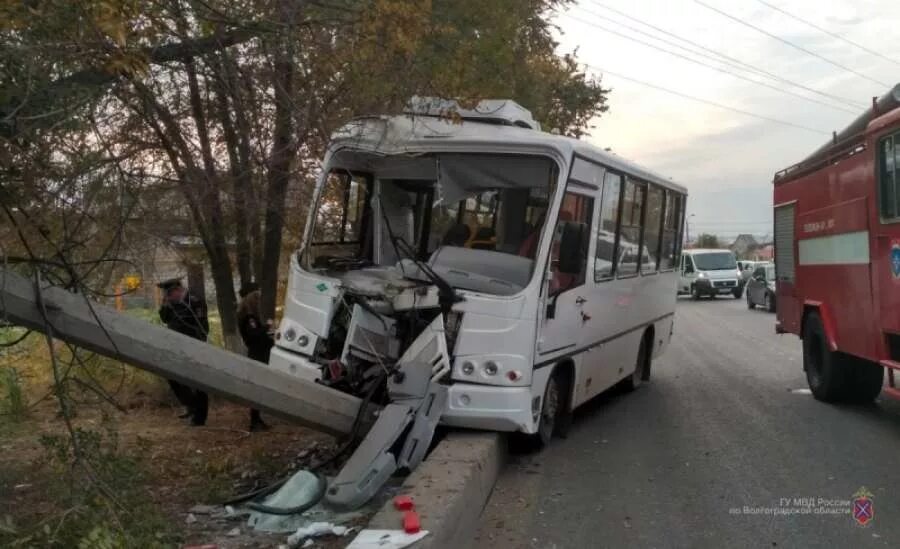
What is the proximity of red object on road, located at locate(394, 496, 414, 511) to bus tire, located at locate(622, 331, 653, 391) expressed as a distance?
722cm

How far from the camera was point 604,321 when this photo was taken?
378 inches

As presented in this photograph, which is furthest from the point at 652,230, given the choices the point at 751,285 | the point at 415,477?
the point at 751,285

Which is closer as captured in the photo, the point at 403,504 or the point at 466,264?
the point at 403,504

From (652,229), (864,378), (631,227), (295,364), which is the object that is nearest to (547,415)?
(295,364)

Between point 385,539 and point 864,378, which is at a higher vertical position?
point 864,378

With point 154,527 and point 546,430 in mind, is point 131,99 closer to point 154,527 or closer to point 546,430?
point 154,527

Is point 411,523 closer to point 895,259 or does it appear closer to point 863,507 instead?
point 863,507

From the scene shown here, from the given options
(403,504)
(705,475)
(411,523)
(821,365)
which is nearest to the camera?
(411,523)

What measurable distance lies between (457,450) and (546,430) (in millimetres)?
1820

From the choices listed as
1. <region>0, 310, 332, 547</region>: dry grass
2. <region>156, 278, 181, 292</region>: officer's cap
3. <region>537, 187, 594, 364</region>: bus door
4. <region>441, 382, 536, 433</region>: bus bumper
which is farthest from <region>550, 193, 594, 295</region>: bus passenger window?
<region>156, 278, 181, 292</region>: officer's cap

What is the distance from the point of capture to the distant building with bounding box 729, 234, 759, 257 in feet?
360

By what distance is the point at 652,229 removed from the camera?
11406 millimetres

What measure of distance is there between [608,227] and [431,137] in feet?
7.66

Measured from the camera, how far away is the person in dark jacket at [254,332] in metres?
9.34
